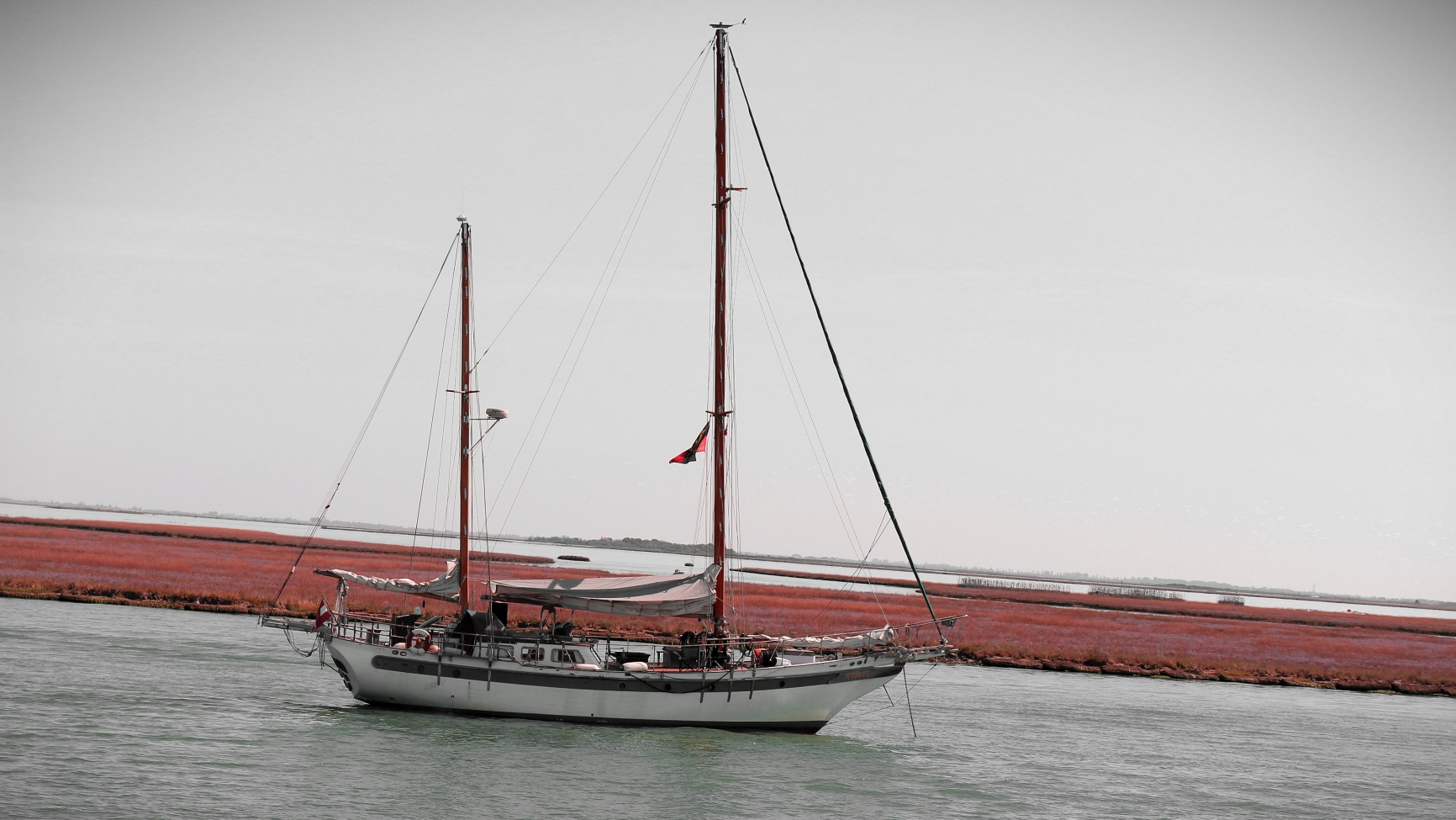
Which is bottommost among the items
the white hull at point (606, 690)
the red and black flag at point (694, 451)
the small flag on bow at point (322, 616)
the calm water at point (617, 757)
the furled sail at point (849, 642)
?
the calm water at point (617, 757)

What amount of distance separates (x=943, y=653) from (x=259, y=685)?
24.4 metres

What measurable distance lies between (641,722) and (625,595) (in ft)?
13.7

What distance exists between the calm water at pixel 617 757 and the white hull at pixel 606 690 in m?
0.58

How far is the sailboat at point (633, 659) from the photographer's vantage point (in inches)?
1340

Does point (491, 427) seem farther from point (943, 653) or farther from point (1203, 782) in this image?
point (1203, 782)

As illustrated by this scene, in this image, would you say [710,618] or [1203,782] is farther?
[710,618]

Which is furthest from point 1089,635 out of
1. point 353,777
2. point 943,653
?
point 353,777

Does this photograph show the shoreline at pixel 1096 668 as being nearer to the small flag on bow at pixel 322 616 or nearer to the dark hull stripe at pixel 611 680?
the dark hull stripe at pixel 611 680

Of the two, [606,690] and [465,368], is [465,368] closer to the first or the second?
[465,368]

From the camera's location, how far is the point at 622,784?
27.4 meters

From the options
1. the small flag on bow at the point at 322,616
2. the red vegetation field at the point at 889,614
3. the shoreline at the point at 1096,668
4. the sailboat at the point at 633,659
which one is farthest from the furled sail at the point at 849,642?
the shoreline at the point at 1096,668

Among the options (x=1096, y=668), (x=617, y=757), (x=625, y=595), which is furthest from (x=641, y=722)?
(x=1096, y=668)

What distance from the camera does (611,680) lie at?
111 feet

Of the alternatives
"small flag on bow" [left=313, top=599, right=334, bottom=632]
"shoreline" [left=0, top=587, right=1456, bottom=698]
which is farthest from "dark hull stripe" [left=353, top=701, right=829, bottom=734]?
"shoreline" [left=0, top=587, right=1456, bottom=698]
